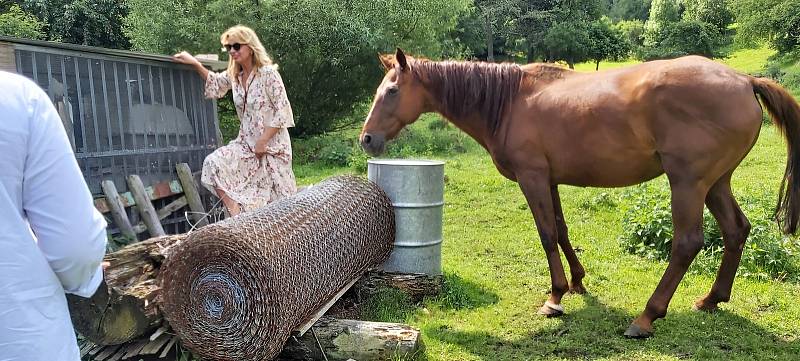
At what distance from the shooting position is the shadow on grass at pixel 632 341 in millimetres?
3941

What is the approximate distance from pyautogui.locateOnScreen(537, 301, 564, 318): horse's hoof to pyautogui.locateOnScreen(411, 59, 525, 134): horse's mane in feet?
4.56

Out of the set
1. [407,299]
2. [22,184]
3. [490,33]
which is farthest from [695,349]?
[490,33]

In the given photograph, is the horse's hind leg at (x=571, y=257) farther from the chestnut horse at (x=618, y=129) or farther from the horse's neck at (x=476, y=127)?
the horse's neck at (x=476, y=127)

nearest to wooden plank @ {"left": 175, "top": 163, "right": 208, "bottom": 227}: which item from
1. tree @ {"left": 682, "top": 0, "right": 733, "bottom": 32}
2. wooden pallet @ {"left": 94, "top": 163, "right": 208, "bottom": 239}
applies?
wooden pallet @ {"left": 94, "top": 163, "right": 208, "bottom": 239}

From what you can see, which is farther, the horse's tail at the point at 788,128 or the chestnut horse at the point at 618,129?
the horse's tail at the point at 788,128

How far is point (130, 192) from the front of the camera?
5.19 m

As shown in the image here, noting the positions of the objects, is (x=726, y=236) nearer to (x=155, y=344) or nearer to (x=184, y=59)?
(x=155, y=344)

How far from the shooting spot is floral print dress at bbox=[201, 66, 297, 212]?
5047mm

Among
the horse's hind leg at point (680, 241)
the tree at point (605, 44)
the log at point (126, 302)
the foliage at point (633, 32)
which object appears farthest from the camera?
the foliage at point (633, 32)

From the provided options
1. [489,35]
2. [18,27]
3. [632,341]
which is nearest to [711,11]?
[489,35]

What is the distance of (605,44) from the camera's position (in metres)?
34.6

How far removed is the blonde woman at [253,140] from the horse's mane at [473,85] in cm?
118

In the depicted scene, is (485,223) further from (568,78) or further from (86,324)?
(86,324)

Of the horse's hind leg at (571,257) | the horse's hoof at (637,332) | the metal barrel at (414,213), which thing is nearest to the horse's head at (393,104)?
the metal barrel at (414,213)
